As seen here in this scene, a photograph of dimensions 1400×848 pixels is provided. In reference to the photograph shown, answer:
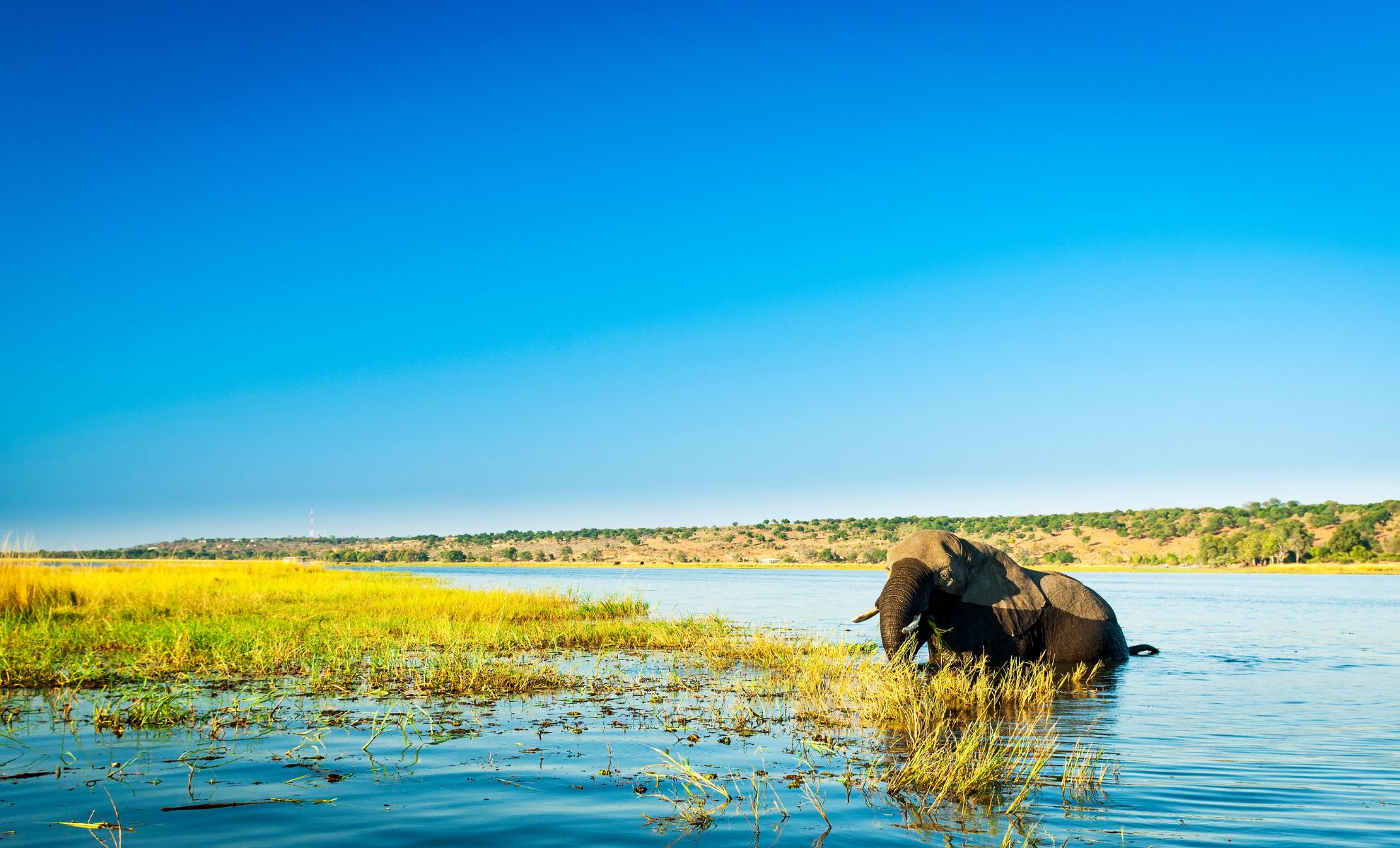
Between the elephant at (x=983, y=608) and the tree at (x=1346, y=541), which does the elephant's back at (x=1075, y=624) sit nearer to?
the elephant at (x=983, y=608)

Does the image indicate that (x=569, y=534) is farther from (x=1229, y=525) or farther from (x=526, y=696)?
(x=526, y=696)

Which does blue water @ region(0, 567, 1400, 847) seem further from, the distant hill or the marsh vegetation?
the distant hill

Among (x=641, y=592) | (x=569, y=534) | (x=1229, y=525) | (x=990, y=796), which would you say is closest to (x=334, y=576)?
Result: (x=641, y=592)

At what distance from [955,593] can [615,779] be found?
6.81 metres

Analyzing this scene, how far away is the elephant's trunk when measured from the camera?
35.9 ft

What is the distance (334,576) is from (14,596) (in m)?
20.6

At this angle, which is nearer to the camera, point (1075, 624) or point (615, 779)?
point (615, 779)

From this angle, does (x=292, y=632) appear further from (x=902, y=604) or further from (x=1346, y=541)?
(x=1346, y=541)

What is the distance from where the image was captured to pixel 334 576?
3772cm

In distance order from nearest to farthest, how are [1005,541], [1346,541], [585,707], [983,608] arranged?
[585,707] → [983,608] → [1346,541] → [1005,541]

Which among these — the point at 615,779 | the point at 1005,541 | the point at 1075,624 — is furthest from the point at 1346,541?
the point at 615,779

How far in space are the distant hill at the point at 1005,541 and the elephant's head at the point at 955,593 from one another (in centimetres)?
6195

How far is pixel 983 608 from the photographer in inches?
500

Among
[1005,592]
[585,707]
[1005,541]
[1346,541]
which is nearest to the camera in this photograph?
[585,707]
